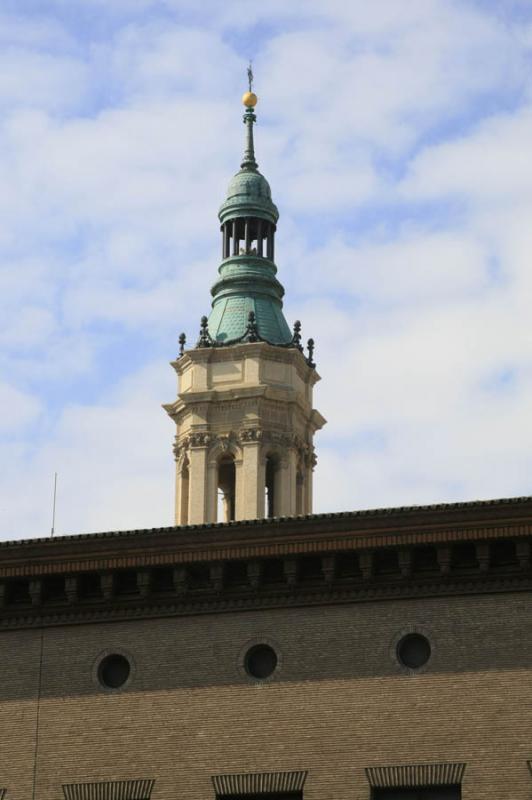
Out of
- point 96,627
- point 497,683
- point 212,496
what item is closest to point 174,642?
A: point 96,627

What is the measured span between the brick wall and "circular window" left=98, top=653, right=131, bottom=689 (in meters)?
0.20

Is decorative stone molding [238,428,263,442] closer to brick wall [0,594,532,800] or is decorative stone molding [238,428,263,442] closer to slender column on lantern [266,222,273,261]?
slender column on lantern [266,222,273,261]

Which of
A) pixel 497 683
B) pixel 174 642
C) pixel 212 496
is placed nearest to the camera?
pixel 497 683

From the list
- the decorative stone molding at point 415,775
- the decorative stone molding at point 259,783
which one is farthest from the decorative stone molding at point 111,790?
the decorative stone molding at point 415,775

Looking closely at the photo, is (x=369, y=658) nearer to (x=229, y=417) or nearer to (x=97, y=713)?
(x=97, y=713)

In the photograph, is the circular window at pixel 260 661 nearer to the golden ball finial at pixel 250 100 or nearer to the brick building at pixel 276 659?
the brick building at pixel 276 659

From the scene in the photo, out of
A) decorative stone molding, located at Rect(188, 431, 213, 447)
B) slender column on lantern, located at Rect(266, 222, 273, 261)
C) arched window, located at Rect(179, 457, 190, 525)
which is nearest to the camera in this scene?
decorative stone molding, located at Rect(188, 431, 213, 447)

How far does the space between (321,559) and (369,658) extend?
6.94ft

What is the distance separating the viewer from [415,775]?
36969 millimetres

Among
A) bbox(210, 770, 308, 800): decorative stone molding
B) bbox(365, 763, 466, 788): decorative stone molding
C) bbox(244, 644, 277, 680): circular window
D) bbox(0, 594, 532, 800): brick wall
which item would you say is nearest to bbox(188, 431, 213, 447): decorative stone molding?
bbox(0, 594, 532, 800): brick wall

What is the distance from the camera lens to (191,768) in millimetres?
38406

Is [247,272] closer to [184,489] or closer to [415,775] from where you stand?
[184,489]

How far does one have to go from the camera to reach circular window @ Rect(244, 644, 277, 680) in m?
38.9

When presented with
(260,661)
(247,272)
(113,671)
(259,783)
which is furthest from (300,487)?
(259,783)
